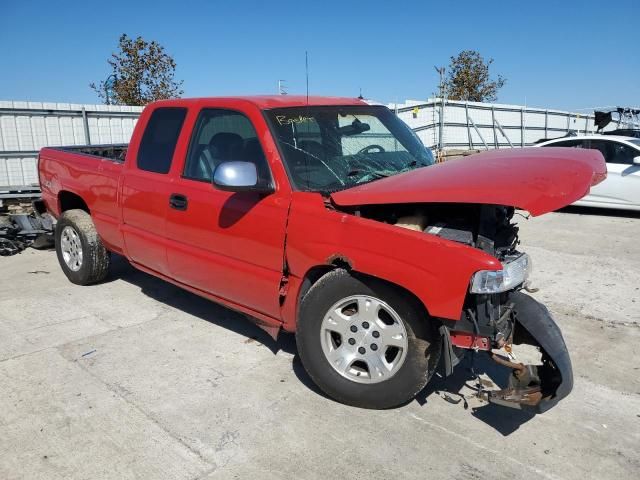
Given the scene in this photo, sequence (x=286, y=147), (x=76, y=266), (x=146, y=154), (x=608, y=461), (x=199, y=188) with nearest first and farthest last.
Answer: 1. (x=608, y=461)
2. (x=286, y=147)
3. (x=199, y=188)
4. (x=146, y=154)
5. (x=76, y=266)

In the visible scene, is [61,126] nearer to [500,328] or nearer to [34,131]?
[34,131]

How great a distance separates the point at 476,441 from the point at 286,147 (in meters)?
2.15

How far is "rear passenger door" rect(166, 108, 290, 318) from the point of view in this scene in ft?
12.0

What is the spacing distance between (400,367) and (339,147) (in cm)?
163

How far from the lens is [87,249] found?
18.4 ft

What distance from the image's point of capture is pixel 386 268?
3062 millimetres

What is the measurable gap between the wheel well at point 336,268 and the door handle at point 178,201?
48.4 inches

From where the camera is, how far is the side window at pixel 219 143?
389 cm

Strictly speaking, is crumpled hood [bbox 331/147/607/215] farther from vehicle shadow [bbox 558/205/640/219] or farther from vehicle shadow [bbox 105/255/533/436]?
vehicle shadow [bbox 558/205/640/219]

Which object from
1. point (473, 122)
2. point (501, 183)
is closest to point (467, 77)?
point (473, 122)

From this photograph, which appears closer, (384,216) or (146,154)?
(384,216)

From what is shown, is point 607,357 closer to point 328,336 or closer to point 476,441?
point 476,441

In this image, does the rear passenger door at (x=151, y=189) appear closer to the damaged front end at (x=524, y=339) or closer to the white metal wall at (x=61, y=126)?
the damaged front end at (x=524, y=339)

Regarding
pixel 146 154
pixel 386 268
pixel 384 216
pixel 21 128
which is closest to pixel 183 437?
pixel 386 268
